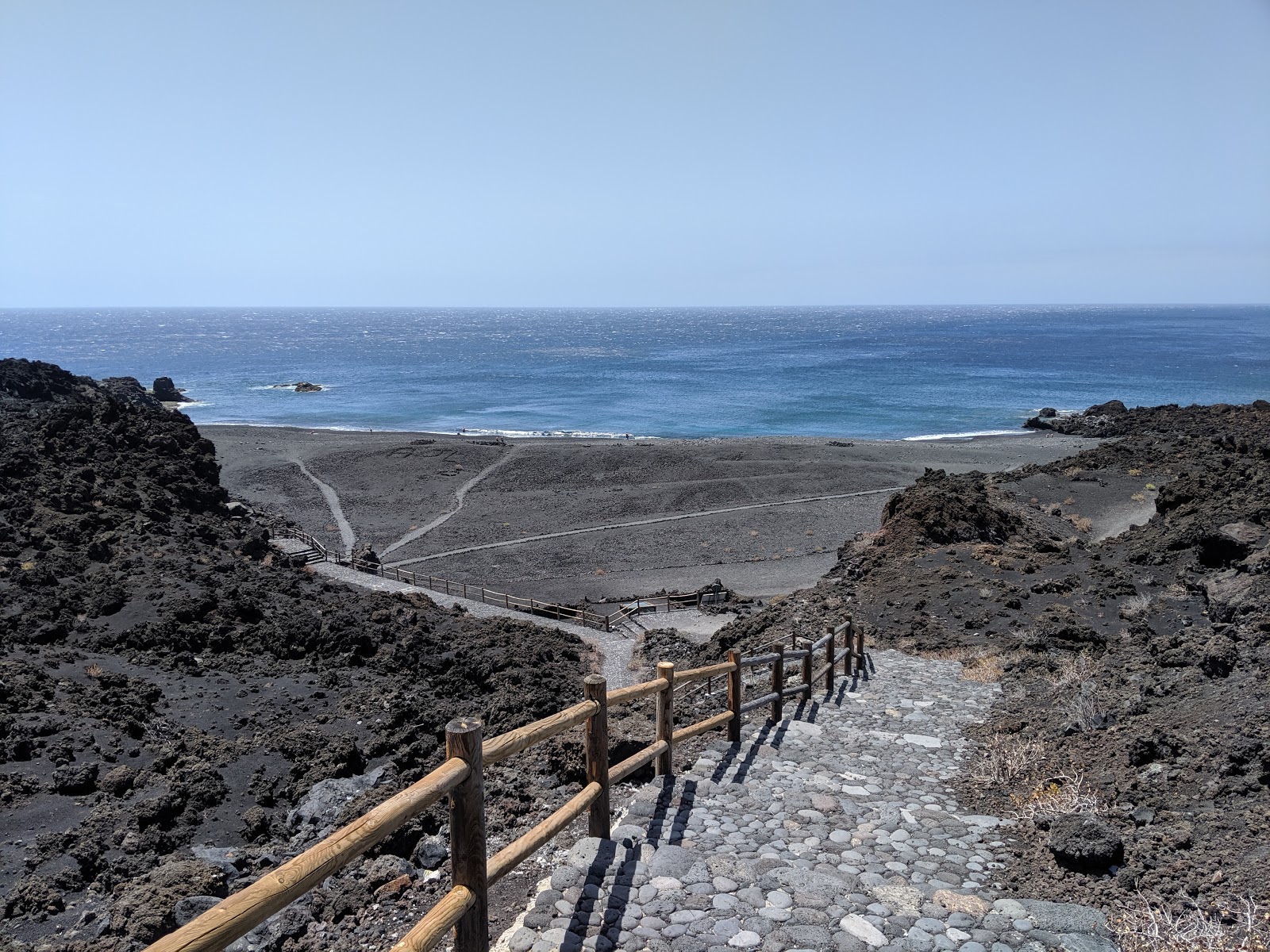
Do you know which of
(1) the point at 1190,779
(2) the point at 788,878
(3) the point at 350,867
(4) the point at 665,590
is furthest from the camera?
(4) the point at 665,590

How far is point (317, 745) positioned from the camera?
42.1 ft

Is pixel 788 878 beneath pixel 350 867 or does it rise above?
above

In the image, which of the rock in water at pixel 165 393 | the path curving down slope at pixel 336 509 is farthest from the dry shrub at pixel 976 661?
the rock in water at pixel 165 393

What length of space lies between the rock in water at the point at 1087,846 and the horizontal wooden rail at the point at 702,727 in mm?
3303

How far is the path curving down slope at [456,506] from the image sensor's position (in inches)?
1634

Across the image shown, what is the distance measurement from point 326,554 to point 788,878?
35705 mm

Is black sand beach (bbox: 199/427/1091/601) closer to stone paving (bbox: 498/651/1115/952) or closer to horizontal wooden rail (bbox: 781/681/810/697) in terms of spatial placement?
horizontal wooden rail (bbox: 781/681/810/697)

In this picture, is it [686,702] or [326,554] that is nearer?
[686,702]

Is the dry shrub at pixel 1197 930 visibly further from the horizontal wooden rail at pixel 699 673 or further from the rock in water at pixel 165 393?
the rock in water at pixel 165 393

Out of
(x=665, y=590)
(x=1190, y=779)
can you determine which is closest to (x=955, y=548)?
(x=665, y=590)

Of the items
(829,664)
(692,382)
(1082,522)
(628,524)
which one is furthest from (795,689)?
(692,382)

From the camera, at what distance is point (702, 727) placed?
8.42 m

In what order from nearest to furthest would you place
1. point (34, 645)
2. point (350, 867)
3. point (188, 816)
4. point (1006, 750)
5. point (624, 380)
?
point (350, 867) < point (1006, 750) < point (188, 816) < point (34, 645) < point (624, 380)

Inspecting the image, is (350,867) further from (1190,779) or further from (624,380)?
(624,380)
